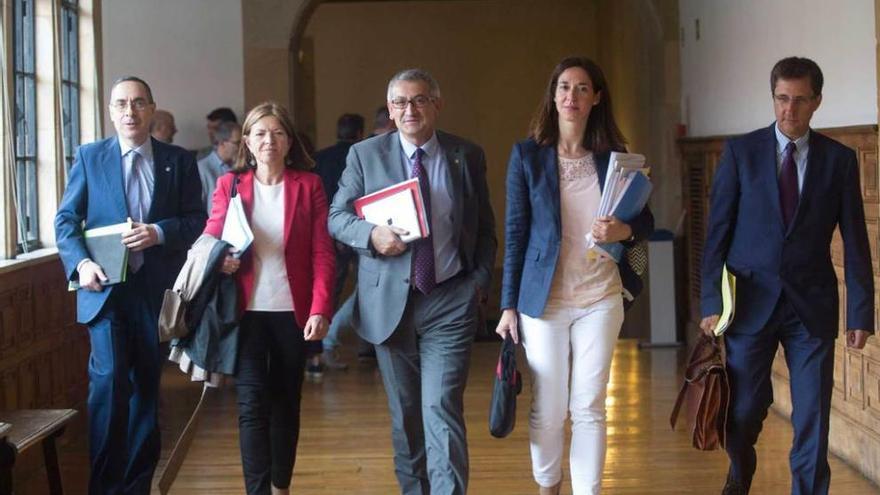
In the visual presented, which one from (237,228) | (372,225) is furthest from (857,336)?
(237,228)

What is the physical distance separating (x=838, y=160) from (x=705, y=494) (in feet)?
5.63

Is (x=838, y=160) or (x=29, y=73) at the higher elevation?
(x=29, y=73)

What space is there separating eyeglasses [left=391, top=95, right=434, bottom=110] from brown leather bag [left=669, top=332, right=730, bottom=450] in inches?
52.9

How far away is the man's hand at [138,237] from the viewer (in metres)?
4.96

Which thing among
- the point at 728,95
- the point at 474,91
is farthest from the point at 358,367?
the point at 474,91

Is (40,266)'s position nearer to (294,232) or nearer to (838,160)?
(294,232)

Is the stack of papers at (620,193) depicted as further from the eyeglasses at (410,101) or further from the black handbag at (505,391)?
the eyeglasses at (410,101)

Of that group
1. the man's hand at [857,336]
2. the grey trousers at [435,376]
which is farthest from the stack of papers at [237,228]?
the man's hand at [857,336]

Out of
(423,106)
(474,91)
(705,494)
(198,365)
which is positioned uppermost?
(474,91)

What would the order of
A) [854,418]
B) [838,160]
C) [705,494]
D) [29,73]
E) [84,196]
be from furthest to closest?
1. [29,73]
2. [854,418]
3. [705,494]
4. [84,196]
5. [838,160]

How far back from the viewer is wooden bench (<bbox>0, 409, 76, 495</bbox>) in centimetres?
430

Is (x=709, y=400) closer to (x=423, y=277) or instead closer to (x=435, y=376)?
(x=435, y=376)

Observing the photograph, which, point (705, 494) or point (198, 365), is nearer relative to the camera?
point (198, 365)

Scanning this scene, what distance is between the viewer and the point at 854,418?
604 cm
